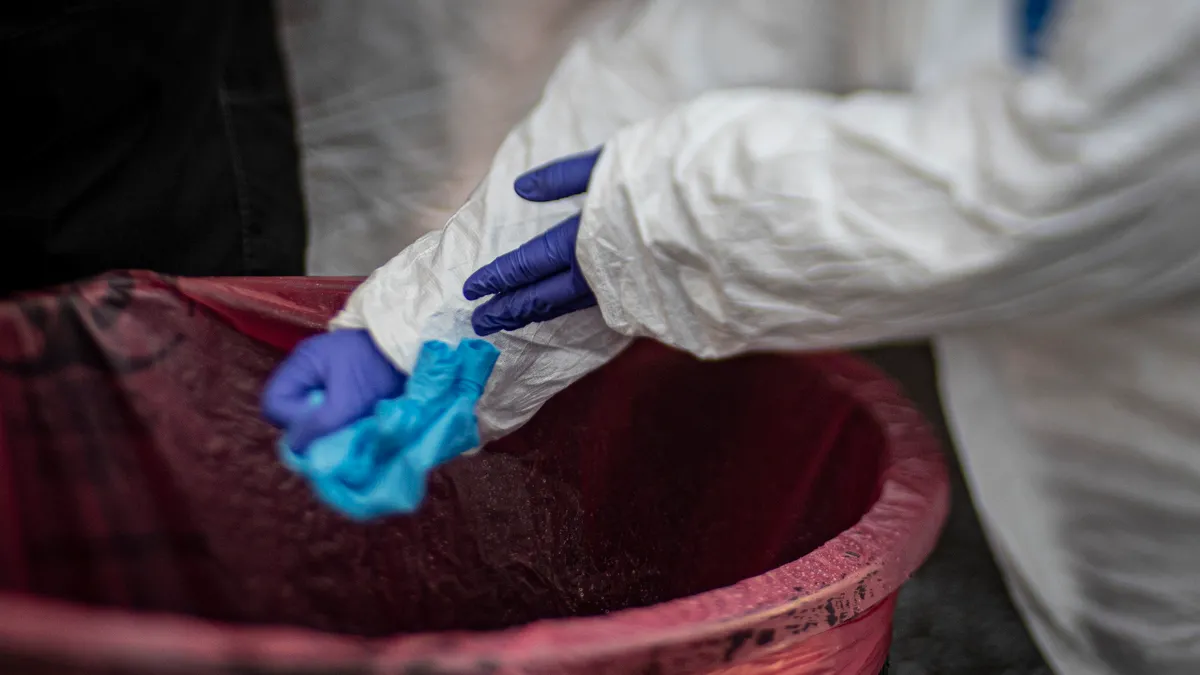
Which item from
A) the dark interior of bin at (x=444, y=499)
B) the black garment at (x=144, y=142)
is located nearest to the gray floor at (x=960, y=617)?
the dark interior of bin at (x=444, y=499)

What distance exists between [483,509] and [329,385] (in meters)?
0.27

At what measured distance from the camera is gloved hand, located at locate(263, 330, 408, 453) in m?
0.43

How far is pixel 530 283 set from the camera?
1.73 feet

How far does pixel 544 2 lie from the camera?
73 cm

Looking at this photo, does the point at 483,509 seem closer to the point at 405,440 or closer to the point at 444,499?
the point at 444,499

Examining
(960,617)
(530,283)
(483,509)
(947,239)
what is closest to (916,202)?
(947,239)

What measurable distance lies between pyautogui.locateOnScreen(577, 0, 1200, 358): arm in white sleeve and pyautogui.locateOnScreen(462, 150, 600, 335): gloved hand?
2cm

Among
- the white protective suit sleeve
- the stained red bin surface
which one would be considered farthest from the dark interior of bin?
the white protective suit sleeve

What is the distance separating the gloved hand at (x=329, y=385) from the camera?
17.0 inches

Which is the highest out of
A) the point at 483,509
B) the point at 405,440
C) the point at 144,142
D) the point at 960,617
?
the point at 144,142

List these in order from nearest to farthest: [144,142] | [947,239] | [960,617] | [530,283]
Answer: [947,239]
[530,283]
[144,142]
[960,617]

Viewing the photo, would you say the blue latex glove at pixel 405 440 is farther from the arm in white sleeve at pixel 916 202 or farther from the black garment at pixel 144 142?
the black garment at pixel 144 142

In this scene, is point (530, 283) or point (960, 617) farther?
point (960, 617)

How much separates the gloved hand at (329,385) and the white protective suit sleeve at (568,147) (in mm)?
11
